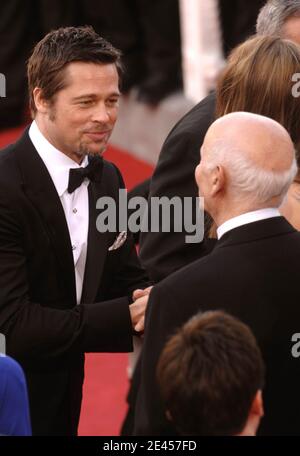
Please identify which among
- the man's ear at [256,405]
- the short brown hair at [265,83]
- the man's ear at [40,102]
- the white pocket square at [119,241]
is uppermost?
the short brown hair at [265,83]

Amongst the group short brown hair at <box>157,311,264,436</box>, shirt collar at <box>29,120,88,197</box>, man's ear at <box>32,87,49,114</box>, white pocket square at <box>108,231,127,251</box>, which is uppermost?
man's ear at <box>32,87,49,114</box>

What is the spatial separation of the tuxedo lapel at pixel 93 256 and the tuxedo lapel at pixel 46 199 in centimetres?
7

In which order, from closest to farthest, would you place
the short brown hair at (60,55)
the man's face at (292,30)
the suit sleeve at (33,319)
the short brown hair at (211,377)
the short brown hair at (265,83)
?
the short brown hair at (211,377)
the short brown hair at (265,83)
the suit sleeve at (33,319)
the short brown hair at (60,55)
the man's face at (292,30)

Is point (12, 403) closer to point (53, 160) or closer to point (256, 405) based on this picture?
point (256, 405)

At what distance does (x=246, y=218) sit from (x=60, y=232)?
27.9 inches

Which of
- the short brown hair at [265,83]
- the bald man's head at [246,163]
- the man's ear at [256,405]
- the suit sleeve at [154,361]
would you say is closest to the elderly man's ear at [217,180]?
the bald man's head at [246,163]

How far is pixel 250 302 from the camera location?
105 inches

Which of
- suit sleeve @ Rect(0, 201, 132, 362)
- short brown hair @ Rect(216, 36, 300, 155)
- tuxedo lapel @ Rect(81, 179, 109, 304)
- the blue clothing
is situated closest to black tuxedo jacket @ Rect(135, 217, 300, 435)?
the blue clothing

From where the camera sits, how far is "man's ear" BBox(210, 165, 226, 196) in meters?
2.71

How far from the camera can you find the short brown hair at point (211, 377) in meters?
2.27

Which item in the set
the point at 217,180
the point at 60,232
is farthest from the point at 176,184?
the point at 217,180

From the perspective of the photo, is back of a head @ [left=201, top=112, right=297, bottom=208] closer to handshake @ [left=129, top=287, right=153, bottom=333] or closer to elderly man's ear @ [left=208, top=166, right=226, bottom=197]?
elderly man's ear @ [left=208, top=166, right=226, bottom=197]

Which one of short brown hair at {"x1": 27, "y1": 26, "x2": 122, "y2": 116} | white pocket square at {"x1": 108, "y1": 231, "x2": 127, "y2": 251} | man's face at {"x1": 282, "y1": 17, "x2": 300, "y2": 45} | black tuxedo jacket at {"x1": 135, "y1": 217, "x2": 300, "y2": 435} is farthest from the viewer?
man's face at {"x1": 282, "y1": 17, "x2": 300, "y2": 45}

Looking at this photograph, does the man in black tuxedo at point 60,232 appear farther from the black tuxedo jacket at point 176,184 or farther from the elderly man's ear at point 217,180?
the elderly man's ear at point 217,180
